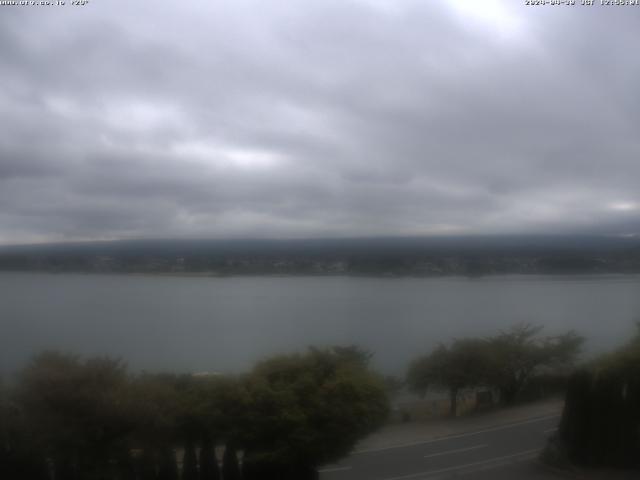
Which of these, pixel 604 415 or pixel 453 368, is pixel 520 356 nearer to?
pixel 453 368

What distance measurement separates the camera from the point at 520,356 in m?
10.5

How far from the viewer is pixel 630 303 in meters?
12.0

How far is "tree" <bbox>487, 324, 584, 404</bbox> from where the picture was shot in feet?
34.0

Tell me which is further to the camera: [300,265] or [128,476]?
[300,265]

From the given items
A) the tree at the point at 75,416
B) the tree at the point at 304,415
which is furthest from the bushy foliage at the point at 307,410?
the tree at the point at 75,416

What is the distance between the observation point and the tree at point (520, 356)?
10.4 metres

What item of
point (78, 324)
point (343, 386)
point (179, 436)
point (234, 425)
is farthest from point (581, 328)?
point (78, 324)

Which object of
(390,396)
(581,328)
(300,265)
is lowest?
(390,396)

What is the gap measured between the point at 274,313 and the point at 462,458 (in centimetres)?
408

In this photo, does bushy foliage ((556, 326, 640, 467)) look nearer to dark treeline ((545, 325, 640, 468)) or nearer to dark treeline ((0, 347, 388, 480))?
dark treeline ((545, 325, 640, 468))

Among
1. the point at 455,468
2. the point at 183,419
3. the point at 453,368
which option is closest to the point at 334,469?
the point at 455,468

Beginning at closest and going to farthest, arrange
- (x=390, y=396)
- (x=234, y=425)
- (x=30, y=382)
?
(x=30, y=382)
(x=234, y=425)
(x=390, y=396)

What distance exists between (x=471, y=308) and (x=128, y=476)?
6.59 metres

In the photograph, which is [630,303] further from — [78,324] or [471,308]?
[78,324]
